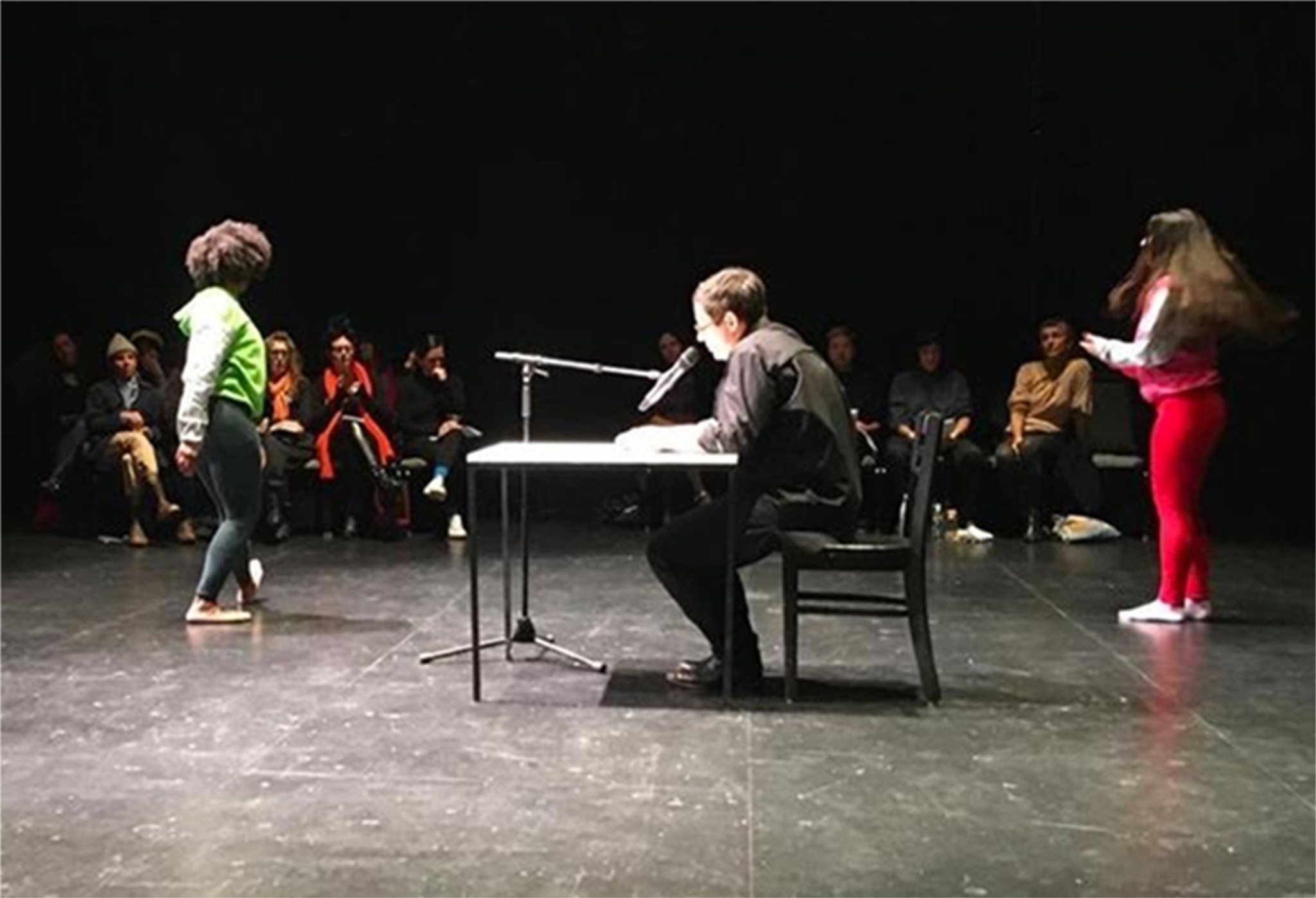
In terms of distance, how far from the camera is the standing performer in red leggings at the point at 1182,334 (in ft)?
16.7

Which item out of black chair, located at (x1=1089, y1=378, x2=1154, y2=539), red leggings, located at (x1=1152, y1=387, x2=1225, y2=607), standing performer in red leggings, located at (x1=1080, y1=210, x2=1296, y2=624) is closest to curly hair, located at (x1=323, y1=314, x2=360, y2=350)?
black chair, located at (x1=1089, y1=378, x2=1154, y2=539)

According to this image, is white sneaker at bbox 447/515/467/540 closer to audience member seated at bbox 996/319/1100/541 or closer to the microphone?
audience member seated at bbox 996/319/1100/541

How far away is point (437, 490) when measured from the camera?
771 cm

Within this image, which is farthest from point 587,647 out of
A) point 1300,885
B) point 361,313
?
point 361,313

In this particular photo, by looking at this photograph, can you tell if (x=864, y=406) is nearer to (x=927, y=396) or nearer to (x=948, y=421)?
(x=927, y=396)

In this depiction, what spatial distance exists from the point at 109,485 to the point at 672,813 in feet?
17.9

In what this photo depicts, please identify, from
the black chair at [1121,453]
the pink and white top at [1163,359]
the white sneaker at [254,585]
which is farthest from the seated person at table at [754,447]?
the black chair at [1121,453]

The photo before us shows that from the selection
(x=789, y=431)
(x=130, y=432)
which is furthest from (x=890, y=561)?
(x=130, y=432)

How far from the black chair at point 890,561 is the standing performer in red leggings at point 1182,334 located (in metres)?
1.30

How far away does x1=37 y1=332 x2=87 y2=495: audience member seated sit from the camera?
809cm

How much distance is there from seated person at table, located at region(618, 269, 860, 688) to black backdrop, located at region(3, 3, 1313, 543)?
16.0 ft

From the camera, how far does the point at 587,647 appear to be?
4.95 m

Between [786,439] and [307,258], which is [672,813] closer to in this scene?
[786,439]

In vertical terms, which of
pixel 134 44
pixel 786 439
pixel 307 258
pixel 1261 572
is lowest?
pixel 1261 572
